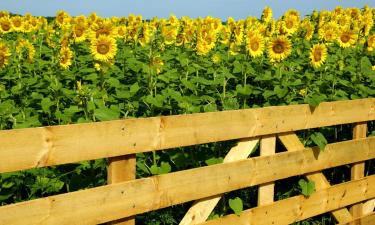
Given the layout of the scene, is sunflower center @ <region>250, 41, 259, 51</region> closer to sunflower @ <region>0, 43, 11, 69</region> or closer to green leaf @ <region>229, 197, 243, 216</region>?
green leaf @ <region>229, 197, 243, 216</region>

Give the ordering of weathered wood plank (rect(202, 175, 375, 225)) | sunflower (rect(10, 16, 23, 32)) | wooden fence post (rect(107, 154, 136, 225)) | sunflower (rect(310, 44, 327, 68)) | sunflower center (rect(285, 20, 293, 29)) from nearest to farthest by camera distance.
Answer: wooden fence post (rect(107, 154, 136, 225))
weathered wood plank (rect(202, 175, 375, 225))
sunflower (rect(310, 44, 327, 68))
sunflower center (rect(285, 20, 293, 29))
sunflower (rect(10, 16, 23, 32))

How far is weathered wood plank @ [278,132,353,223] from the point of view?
419 centimetres

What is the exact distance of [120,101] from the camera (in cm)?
437

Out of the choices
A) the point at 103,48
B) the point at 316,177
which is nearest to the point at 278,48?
Answer: the point at 316,177

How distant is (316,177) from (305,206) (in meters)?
0.25

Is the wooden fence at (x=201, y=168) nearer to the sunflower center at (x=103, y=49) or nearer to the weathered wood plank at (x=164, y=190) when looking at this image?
the weathered wood plank at (x=164, y=190)

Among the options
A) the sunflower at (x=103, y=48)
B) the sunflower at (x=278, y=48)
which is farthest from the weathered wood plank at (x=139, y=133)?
the sunflower at (x=103, y=48)

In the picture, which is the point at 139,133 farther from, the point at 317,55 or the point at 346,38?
the point at 346,38

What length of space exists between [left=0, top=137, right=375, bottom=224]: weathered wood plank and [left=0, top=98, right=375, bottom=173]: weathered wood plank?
7.9 inches

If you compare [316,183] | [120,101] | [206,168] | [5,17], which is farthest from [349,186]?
[5,17]

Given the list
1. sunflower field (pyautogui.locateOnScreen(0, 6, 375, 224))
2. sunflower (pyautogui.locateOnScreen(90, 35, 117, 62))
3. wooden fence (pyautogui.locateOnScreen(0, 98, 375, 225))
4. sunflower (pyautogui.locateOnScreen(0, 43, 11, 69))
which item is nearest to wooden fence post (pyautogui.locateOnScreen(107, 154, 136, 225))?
wooden fence (pyautogui.locateOnScreen(0, 98, 375, 225))

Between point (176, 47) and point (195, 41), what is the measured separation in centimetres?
85

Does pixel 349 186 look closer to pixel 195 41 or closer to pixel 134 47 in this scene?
pixel 195 41

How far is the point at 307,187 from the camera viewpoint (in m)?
4.40
